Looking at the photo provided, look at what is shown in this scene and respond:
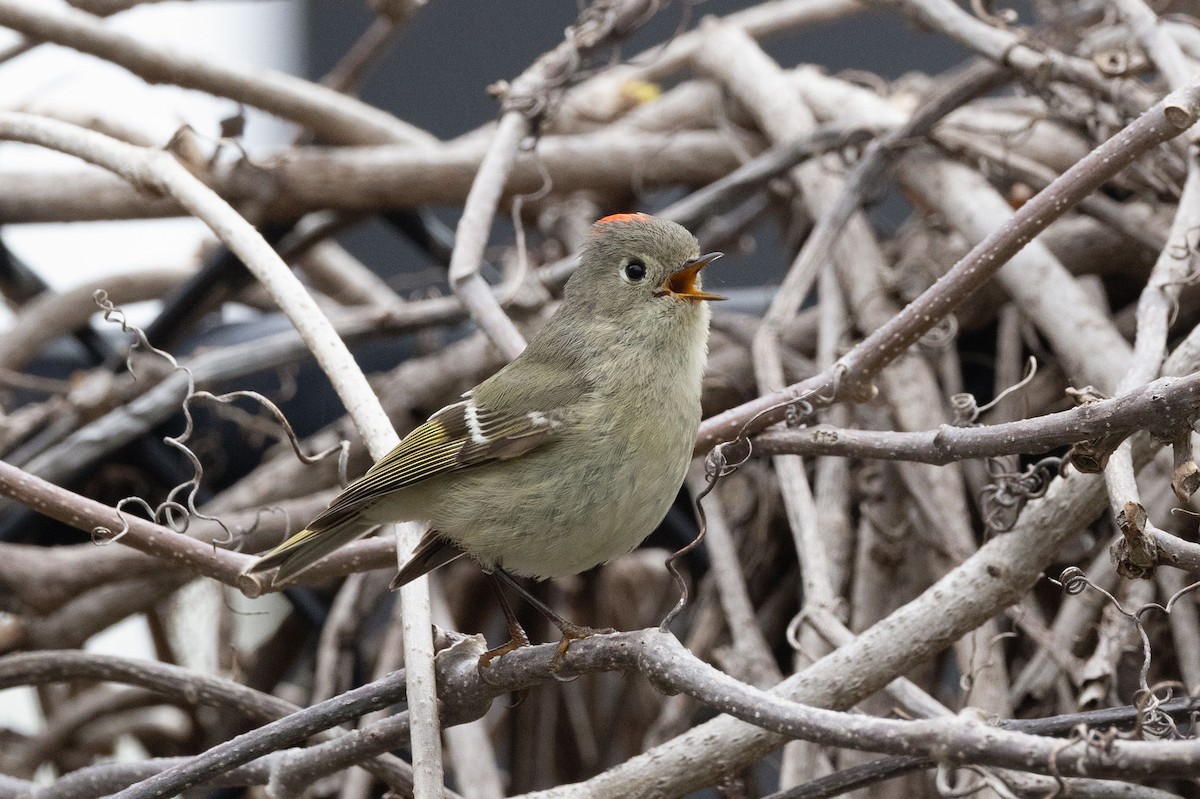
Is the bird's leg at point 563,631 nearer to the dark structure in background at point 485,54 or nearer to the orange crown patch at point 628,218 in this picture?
the orange crown patch at point 628,218

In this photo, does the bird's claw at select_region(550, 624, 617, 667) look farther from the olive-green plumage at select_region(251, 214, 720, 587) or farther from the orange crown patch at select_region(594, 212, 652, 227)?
the orange crown patch at select_region(594, 212, 652, 227)

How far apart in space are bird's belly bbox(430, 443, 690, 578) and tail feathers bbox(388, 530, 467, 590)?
0.06 feet

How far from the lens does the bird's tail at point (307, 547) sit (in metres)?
1.64

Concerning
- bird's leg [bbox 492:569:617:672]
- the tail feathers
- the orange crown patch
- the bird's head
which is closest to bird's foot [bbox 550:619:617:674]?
bird's leg [bbox 492:569:617:672]

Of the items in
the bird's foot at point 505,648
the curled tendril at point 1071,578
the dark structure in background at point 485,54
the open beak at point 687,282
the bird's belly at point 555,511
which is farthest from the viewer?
the dark structure in background at point 485,54

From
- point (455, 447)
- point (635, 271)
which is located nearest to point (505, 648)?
point (455, 447)

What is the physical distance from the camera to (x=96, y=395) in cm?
265

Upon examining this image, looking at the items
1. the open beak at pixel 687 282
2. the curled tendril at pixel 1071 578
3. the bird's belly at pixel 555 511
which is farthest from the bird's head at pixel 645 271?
the curled tendril at pixel 1071 578

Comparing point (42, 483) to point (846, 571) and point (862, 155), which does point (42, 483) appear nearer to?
point (846, 571)

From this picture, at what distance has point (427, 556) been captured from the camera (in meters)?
1.65

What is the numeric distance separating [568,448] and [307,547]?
0.38 metres

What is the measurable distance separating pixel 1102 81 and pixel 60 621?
2.12 m

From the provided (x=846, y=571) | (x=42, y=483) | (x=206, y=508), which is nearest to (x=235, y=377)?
(x=206, y=508)

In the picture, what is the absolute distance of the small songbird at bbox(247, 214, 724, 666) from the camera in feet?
5.18
